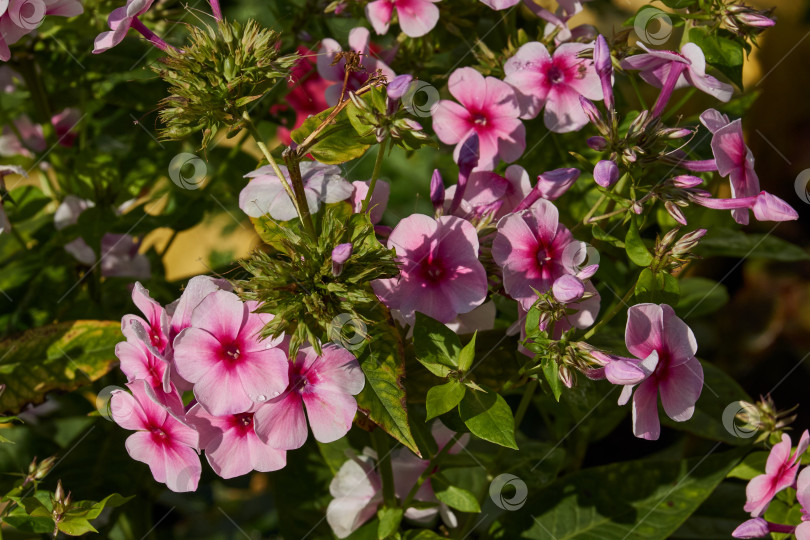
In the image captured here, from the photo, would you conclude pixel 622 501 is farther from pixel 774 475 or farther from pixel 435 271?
pixel 435 271

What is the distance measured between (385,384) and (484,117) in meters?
0.29

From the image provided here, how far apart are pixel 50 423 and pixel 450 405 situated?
2.58 ft

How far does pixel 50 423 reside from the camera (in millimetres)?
1241

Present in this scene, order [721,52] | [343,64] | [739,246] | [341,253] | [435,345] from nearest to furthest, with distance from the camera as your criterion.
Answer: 1. [341,253]
2. [435,345]
3. [721,52]
4. [343,64]
5. [739,246]

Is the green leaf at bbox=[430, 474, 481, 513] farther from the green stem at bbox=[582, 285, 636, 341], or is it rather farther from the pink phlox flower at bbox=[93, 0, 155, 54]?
the pink phlox flower at bbox=[93, 0, 155, 54]

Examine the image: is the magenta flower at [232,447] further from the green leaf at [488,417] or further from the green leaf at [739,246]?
the green leaf at [739,246]

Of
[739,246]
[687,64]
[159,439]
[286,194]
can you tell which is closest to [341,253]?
[286,194]

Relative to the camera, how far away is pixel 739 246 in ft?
3.36

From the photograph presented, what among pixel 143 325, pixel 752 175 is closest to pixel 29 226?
pixel 143 325

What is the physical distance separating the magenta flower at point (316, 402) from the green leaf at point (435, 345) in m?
0.06

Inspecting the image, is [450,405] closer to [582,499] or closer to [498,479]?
[498,479]

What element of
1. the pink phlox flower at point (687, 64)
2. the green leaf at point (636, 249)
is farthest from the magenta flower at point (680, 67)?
the green leaf at point (636, 249)

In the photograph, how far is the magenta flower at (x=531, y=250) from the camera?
69 centimetres

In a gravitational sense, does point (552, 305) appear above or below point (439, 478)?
above
